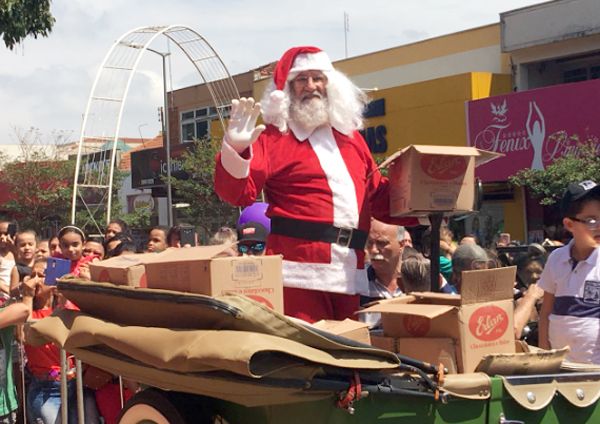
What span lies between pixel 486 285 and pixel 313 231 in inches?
37.7

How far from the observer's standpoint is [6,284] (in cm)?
649

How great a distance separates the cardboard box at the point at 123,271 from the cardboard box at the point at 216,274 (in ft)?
0.42

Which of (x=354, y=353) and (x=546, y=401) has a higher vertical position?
(x=354, y=353)

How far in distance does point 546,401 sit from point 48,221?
32336mm

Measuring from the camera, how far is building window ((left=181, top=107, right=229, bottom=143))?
33625mm

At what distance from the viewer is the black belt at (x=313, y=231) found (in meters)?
3.79

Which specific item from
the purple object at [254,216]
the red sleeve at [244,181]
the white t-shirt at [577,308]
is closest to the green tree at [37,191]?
the purple object at [254,216]

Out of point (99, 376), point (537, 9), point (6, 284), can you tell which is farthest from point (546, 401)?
point (537, 9)

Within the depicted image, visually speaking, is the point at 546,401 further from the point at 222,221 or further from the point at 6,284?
the point at 222,221

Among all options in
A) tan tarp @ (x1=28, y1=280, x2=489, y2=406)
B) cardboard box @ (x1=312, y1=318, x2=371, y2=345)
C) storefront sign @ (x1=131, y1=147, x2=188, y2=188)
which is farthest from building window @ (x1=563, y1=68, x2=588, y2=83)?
tan tarp @ (x1=28, y1=280, x2=489, y2=406)

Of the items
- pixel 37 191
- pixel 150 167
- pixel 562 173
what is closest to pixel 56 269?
pixel 562 173

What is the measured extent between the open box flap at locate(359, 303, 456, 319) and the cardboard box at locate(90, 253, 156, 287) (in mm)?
822

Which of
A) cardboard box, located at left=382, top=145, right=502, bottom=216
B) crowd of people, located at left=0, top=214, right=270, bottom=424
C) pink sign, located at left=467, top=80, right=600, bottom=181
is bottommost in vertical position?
crowd of people, located at left=0, top=214, right=270, bottom=424

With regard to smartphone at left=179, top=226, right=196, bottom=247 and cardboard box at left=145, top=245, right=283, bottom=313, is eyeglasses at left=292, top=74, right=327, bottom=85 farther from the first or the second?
smartphone at left=179, top=226, right=196, bottom=247
